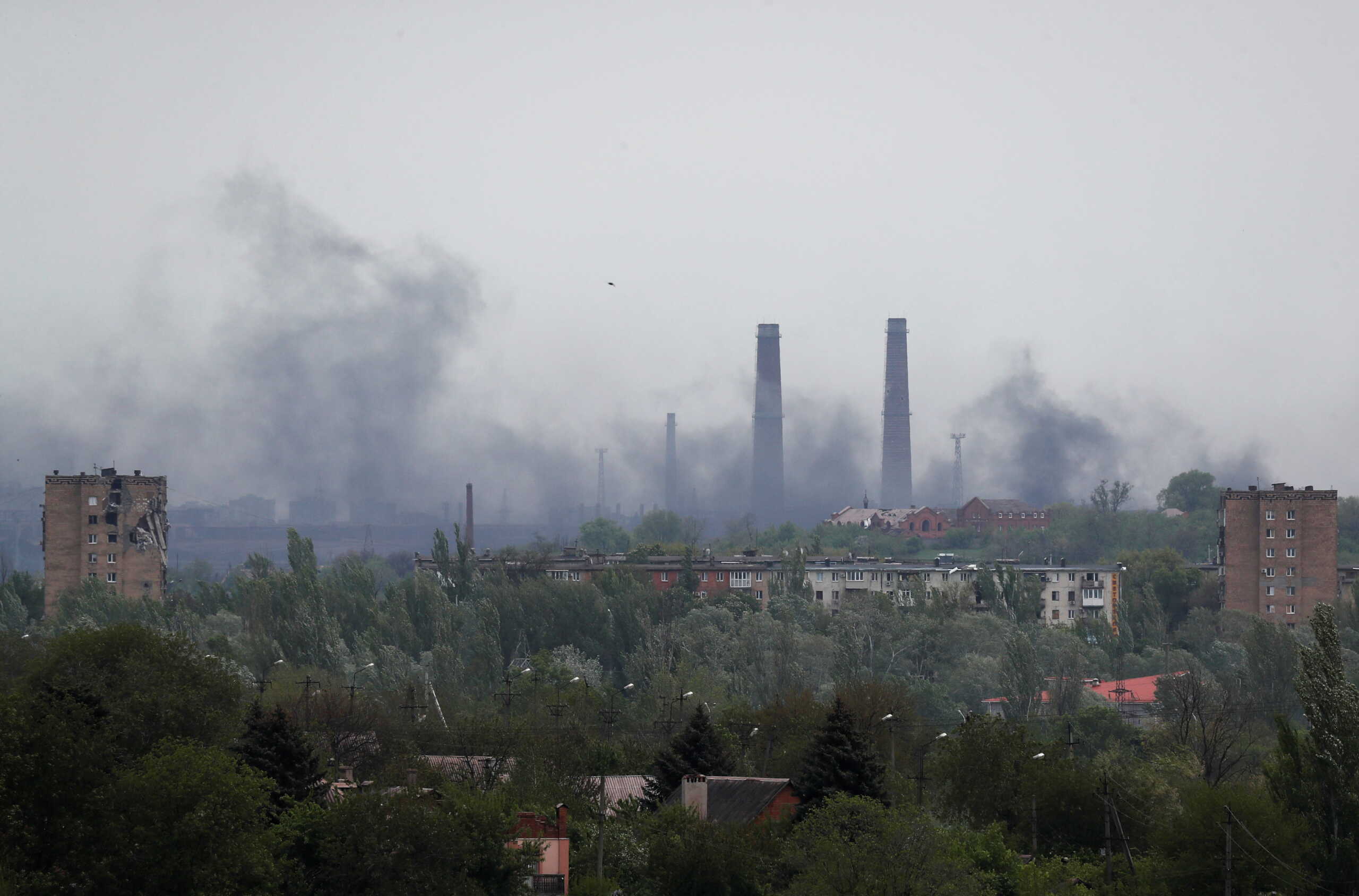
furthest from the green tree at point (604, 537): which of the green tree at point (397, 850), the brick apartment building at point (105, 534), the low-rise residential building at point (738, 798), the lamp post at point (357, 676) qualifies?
the green tree at point (397, 850)

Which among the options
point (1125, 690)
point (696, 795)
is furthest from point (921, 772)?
point (1125, 690)

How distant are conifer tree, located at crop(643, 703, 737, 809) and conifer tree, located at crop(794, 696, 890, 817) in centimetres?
389

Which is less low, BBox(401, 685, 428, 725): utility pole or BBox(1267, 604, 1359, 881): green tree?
BBox(1267, 604, 1359, 881): green tree

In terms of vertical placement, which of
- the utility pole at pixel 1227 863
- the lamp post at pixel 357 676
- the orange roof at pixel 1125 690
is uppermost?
the utility pole at pixel 1227 863

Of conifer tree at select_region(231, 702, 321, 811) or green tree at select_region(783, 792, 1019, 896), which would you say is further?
conifer tree at select_region(231, 702, 321, 811)

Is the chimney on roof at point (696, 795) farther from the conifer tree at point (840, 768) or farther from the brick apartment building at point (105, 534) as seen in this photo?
the brick apartment building at point (105, 534)

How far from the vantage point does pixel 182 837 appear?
24.9 metres

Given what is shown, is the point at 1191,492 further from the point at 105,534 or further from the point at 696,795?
the point at 696,795

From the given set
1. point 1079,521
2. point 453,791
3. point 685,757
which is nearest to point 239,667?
point 685,757

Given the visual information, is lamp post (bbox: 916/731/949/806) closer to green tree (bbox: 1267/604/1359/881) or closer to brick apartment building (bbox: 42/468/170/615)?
green tree (bbox: 1267/604/1359/881)

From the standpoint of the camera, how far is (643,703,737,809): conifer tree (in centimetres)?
3625

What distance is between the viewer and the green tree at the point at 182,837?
81.3 feet

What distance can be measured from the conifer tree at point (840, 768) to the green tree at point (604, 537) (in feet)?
327

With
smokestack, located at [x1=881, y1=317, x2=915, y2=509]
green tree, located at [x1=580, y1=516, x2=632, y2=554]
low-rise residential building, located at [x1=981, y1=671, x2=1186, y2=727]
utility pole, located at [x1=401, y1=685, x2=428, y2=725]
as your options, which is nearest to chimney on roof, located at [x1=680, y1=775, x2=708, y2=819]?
utility pole, located at [x1=401, y1=685, x2=428, y2=725]
